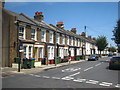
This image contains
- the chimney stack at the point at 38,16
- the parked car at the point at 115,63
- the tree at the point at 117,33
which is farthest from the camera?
the chimney stack at the point at 38,16

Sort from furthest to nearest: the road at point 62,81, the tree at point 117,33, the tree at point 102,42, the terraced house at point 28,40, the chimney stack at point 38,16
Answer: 1. the tree at point 102,42
2. the chimney stack at point 38,16
3. the tree at point 117,33
4. the terraced house at point 28,40
5. the road at point 62,81

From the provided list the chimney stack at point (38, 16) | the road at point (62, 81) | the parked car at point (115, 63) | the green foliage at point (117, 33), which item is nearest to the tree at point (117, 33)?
the green foliage at point (117, 33)

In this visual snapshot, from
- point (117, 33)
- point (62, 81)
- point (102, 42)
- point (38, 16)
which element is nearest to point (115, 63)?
point (62, 81)

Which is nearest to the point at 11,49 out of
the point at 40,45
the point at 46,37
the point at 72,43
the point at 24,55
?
the point at 24,55

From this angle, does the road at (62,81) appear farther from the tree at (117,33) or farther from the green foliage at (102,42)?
the green foliage at (102,42)

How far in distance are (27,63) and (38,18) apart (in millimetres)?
14345

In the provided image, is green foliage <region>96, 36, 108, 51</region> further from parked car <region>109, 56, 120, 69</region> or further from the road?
the road

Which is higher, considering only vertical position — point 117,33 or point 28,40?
point 117,33

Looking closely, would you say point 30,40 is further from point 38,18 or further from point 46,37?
point 38,18

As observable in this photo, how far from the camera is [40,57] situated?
22.0 m

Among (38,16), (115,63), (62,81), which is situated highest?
(38,16)

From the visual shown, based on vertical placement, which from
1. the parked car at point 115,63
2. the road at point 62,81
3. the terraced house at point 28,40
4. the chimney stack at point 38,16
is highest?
the chimney stack at point 38,16

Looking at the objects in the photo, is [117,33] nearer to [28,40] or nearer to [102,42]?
[28,40]

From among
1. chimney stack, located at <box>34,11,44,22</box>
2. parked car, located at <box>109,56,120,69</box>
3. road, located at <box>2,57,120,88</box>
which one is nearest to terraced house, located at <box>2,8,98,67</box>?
chimney stack, located at <box>34,11,44,22</box>
